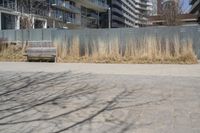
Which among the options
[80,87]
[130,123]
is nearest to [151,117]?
[130,123]

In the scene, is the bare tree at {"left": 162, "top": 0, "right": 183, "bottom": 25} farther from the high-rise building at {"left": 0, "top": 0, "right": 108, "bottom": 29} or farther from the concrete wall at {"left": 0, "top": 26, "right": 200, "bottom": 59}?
the concrete wall at {"left": 0, "top": 26, "right": 200, "bottom": 59}

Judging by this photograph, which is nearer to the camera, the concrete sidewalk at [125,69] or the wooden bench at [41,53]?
the concrete sidewalk at [125,69]

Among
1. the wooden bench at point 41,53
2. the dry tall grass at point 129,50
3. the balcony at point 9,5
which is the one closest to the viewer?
the dry tall grass at point 129,50

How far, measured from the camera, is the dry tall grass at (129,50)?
19.9 m

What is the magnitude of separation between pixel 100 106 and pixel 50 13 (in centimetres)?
5823

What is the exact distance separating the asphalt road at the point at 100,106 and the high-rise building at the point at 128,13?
9869cm

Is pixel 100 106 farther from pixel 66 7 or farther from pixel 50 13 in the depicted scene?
pixel 66 7

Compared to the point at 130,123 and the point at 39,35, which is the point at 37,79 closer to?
the point at 130,123

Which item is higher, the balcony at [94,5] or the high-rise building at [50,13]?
the balcony at [94,5]

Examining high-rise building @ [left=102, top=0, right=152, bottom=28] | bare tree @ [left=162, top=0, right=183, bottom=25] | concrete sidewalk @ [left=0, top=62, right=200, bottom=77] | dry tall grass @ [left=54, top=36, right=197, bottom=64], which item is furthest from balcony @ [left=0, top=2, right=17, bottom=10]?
high-rise building @ [left=102, top=0, right=152, bottom=28]

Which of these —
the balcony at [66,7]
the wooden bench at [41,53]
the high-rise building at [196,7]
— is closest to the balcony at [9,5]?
the balcony at [66,7]

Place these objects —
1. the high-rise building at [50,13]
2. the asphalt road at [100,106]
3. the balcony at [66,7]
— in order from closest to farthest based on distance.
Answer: the asphalt road at [100,106] → the high-rise building at [50,13] → the balcony at [66,7]

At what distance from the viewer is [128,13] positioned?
151 metres

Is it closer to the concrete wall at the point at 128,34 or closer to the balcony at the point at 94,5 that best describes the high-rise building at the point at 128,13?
the balcony at the point at 94,5
